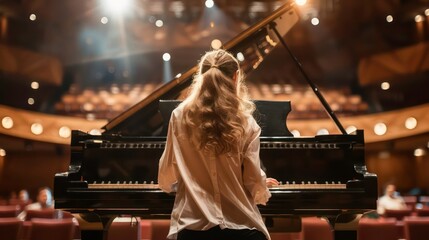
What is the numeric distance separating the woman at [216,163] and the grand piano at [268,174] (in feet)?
2.82

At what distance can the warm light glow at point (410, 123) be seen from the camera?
1128cm

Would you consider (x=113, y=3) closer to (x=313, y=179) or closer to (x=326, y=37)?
(x=326, y=37)

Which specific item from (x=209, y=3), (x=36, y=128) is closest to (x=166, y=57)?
(x=209, y=3)

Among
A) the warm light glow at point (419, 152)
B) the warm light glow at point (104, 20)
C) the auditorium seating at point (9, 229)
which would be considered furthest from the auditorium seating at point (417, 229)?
the warm light glow at point (104, 20)

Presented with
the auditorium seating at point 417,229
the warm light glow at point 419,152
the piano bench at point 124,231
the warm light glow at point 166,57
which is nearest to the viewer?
the piano bench at point 124,231

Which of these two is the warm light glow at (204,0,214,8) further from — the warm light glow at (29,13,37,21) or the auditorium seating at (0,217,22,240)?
the auditorium seating at (0,217,22,240)

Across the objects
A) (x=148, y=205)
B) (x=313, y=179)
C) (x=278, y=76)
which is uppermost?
(x=278, y=76)

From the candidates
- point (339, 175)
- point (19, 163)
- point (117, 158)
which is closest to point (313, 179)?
point (339, 175)

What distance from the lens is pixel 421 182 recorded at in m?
A: 13.0

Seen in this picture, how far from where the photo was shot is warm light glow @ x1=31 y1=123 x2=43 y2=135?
37.1ft

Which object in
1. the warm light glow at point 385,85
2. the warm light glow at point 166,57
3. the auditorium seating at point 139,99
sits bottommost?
the auditorium seating at point 139,99

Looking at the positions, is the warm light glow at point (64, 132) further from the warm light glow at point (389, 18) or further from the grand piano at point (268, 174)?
the warm light glow at point (389, 18)

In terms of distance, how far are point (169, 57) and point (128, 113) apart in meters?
10.5

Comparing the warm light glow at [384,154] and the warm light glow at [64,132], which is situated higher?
the warm light glow at [64,132]
